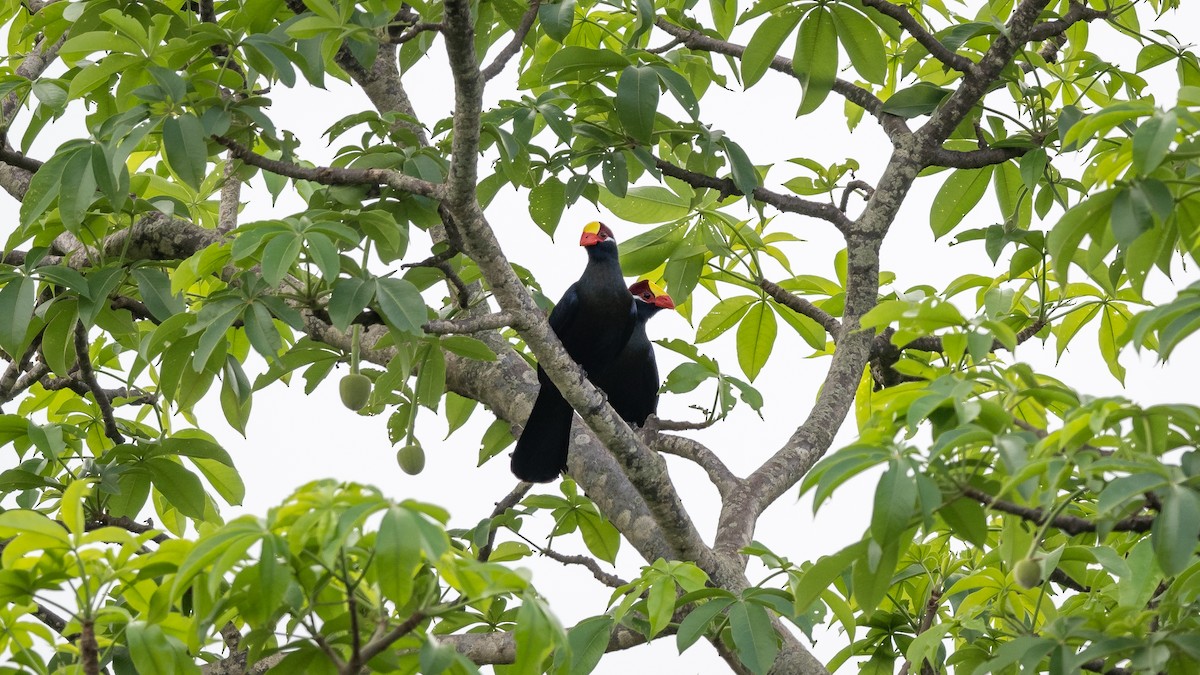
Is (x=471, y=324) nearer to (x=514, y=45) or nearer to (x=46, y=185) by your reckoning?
(x=514, y=45)

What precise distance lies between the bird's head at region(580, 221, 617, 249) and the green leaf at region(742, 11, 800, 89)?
6.32ft

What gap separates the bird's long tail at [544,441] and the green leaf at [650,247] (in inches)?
17.8

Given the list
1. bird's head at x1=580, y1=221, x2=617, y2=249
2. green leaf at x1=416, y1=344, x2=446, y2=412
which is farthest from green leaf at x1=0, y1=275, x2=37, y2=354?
bird's head at x1=580, y1=221, x2=617, y2=249

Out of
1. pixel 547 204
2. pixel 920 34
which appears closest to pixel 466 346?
pixel 547 204

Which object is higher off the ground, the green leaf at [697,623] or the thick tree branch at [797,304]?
the thick tree branch at [797,304]

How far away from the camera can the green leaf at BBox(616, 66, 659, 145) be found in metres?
2.35

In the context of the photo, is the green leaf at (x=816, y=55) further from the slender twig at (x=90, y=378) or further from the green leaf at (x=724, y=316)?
the slender twig at (x=90, y=378)

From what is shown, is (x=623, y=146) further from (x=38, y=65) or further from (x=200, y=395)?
(x=38, y=65)

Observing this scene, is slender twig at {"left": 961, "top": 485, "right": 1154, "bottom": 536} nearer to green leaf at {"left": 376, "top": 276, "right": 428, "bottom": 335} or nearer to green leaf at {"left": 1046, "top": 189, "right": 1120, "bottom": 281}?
green leaf at {"left": 1046, "top": 189, "right": 1120, "bottom": 281}

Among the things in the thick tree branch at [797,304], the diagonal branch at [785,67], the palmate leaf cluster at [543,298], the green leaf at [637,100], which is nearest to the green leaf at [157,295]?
the palmate leaf cluster at [543,298]

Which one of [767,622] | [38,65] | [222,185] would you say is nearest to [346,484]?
[767,622]

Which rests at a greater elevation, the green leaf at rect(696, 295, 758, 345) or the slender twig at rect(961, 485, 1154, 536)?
the green leaf at rect(696, 295, 758, 345)

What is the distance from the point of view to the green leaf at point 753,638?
2102mm

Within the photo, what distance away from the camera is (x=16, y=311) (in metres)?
2.29
